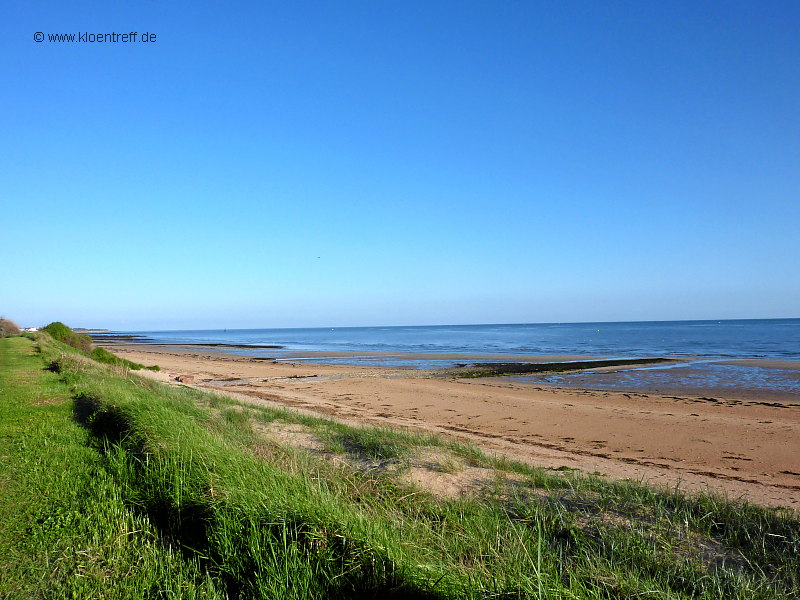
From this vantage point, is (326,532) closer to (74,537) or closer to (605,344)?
(74,537)

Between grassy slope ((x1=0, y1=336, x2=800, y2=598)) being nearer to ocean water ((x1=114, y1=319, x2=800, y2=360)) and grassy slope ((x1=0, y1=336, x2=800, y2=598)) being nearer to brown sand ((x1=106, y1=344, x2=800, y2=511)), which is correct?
brown sand ((x1=106, y1=344, x2=800, y2=511))

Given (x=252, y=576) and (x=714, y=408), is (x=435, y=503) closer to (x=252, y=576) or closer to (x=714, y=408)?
(x=252, y=576)

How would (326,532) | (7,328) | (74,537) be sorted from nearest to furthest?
Result: (326,532) → (74,537) → (7,328)

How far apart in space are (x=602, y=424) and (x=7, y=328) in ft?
183

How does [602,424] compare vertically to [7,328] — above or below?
below

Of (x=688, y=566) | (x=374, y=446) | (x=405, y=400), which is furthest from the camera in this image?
(x=405, y=400)

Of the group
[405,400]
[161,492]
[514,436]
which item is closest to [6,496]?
[161,492]

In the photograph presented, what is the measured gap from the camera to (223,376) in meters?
30.7

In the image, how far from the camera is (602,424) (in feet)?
48.5

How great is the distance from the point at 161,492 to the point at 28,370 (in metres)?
14.9

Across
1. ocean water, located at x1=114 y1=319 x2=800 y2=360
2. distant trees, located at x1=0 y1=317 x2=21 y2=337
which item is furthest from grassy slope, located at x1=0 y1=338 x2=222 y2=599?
distant trees, located at x1=0 y1=317 x2=21 y2=337

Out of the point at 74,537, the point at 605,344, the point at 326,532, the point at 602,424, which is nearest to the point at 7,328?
the point at 602,424

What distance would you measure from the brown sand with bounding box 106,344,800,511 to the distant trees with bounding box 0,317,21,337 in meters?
34.6

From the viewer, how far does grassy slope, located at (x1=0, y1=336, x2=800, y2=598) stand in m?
3.55
